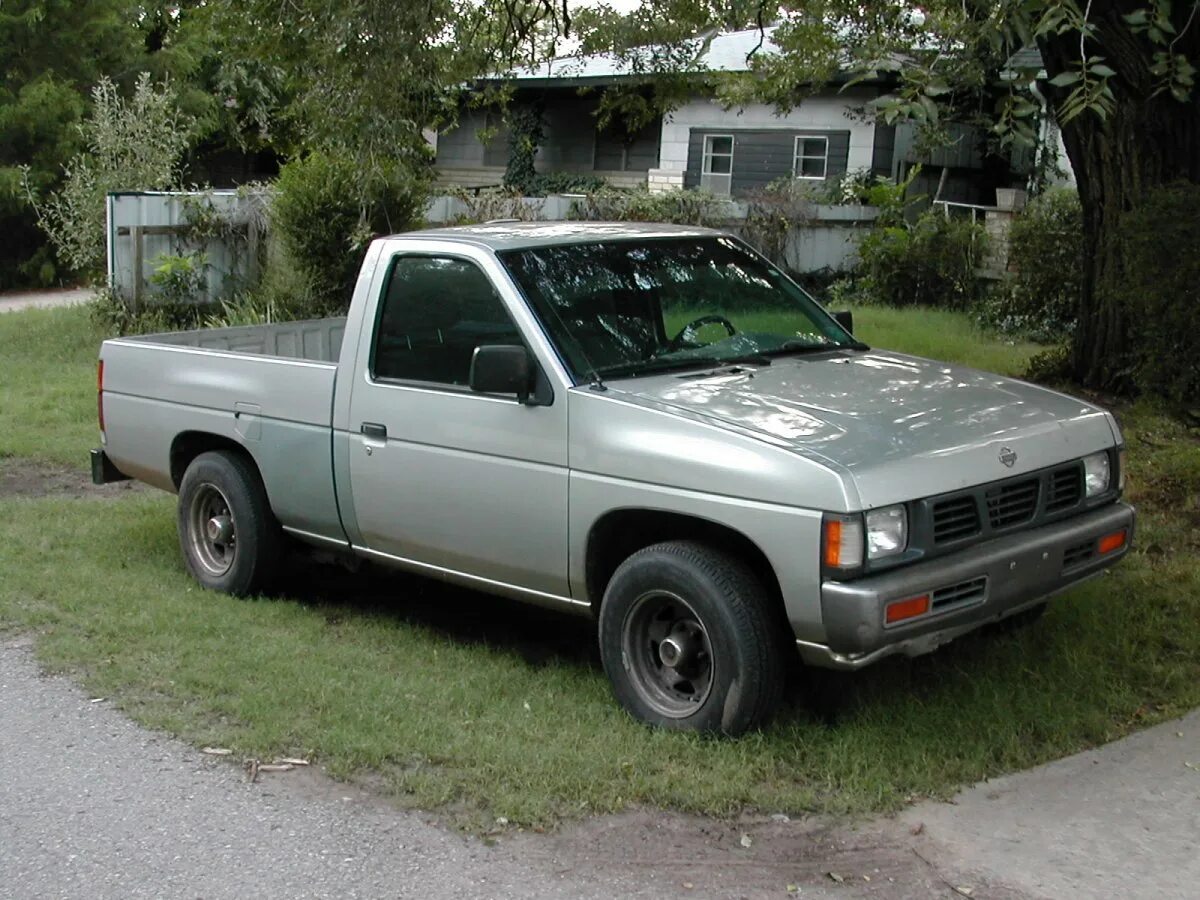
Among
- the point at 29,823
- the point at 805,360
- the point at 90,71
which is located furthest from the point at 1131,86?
the point at 90,71

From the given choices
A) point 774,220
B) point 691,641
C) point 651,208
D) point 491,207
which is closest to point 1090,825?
point 691,641

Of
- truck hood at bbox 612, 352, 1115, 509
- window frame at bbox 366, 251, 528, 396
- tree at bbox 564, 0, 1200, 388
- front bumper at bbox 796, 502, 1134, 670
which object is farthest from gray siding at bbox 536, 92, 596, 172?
front bumper at bbox 796, 502, 1134, 670

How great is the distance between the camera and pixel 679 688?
558cm

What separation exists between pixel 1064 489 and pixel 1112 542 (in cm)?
33

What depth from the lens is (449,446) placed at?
6.20 metres

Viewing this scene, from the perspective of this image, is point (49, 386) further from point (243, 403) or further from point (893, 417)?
point (893, 417)

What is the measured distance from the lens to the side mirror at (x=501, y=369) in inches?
227

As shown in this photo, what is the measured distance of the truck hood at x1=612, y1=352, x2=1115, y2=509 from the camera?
201 inches

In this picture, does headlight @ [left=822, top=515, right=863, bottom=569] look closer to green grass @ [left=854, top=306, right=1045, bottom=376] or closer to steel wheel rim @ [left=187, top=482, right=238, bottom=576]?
steel wheel rim @ [left=187, top=482, right=238, bottom=576]

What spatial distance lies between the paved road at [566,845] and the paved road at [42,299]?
17.9 m

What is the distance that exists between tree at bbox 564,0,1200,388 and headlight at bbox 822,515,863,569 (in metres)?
2.80

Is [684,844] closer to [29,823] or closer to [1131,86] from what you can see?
[29,823]

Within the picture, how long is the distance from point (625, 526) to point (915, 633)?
1.25 metres

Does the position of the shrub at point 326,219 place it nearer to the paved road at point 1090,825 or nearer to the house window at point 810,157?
the paved road at point 1090,825
